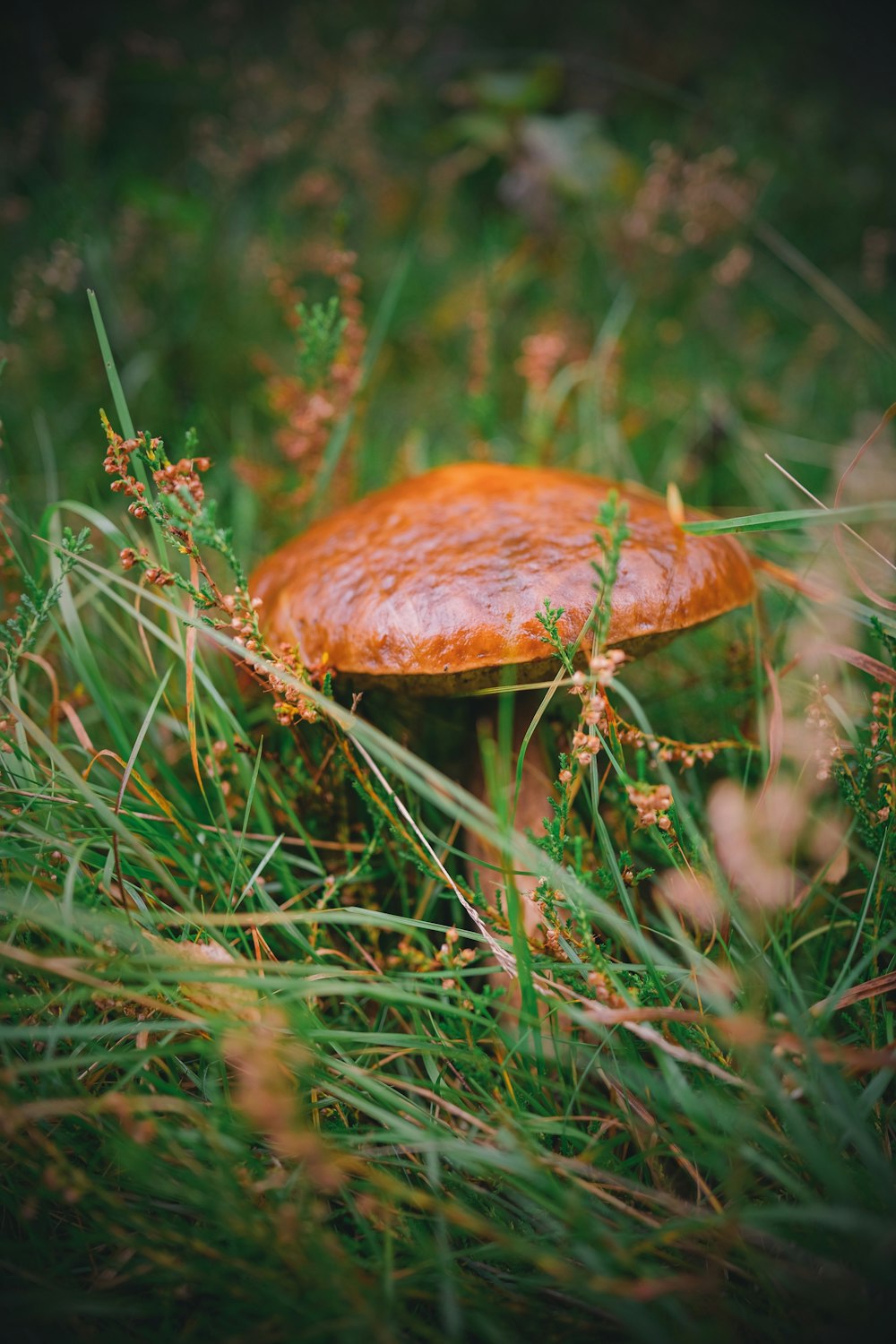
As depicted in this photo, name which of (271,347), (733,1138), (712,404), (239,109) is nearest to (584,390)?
(712,404)

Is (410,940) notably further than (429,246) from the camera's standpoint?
No

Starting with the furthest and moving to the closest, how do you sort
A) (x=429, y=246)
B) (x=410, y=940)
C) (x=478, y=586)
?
(x=429, y=246)
(x=410, y=940)
(x=478, y=586)

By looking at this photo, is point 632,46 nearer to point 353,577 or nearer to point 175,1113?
point 353,577

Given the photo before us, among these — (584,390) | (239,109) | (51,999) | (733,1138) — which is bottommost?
(733,1138)

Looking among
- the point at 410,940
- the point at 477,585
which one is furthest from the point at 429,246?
the point at 410,940

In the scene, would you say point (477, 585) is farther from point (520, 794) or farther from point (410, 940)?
point (410, 940)

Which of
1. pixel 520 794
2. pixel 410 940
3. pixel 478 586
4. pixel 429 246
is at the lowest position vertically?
pixel 410 940

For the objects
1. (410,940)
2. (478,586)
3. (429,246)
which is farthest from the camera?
(429,246)

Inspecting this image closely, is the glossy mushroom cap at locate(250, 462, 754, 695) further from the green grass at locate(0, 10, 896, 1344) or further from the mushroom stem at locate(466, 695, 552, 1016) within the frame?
the mushroom stem at locate(466, 695, 552, 1016)
